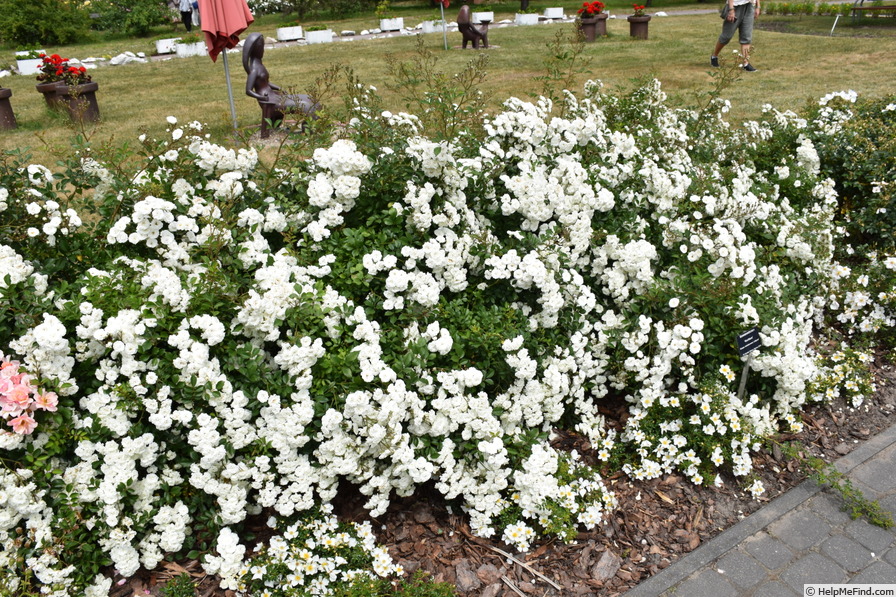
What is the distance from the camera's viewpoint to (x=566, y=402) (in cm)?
363

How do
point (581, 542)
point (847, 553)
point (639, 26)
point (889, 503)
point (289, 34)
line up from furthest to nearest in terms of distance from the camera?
1. point (289, 34)
2. point (639, 26)
3. point (889, 503)
4. point (581, 542)
5. point (847, 553)

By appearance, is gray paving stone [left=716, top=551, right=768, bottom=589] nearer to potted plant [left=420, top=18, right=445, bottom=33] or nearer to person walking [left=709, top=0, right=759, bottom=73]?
person walking [left=709, top=0, right=759, bottom=73]

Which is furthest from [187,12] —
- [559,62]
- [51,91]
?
[559,62]

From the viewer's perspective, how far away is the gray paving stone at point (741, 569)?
9.56 feet

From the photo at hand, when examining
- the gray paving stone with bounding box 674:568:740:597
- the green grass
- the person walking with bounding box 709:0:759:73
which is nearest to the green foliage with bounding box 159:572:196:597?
the gray paving stone with bounding box 674:568:740:597

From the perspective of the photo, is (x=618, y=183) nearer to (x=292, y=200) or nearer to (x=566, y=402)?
(x=566, y=402)

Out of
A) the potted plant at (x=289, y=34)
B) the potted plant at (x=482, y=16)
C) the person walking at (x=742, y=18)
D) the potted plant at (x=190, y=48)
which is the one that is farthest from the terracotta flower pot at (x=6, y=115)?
the potted plant at (x=482, y=16)

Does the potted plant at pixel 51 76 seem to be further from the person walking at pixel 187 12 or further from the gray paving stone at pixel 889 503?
the person walking at pixel 187 12

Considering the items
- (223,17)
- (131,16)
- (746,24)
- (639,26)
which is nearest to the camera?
(223,17)

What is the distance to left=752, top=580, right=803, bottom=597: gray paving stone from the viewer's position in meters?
2.85

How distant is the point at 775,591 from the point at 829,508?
2.19 ft

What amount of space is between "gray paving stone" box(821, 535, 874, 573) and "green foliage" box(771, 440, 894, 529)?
0.60 ft

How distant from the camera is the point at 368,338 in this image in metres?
3.07

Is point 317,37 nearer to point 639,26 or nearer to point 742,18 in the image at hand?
point 639,26
